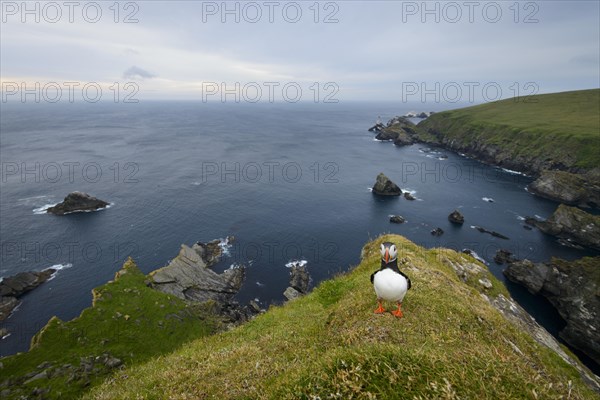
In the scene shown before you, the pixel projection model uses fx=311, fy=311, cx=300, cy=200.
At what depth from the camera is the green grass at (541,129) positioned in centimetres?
11388

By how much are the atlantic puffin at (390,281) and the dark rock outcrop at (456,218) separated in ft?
246

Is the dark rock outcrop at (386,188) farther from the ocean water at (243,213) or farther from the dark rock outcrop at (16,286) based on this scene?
the dark rock outcrop at (16,286)

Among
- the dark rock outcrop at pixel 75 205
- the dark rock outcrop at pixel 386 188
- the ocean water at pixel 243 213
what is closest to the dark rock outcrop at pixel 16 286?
the ocean water at pixel 243 213

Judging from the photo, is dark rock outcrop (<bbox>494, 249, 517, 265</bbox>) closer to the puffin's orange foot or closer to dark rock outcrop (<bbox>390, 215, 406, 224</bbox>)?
dark rock outcrop (<bbox>390, 215, 406, 224</bbox>)

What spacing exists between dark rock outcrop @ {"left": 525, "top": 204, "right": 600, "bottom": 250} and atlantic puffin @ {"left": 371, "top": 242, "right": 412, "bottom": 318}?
3215 inches

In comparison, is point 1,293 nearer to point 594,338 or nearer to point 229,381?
point 229,381

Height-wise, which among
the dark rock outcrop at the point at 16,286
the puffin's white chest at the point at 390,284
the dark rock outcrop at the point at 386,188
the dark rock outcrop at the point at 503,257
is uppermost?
the puffin's white chest at the point at 390,284

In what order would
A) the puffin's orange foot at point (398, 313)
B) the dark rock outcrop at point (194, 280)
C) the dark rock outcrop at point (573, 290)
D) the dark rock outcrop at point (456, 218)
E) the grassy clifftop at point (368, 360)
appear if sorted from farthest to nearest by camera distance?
the dark rock outcrop at point (456, 218) < the dark rock outcrop at point (194, 280) < the dark rock outcrop at point (573, 290) < the puffin's orange foot at point (398, 313) < the grassy clifftop at point (368, 360)

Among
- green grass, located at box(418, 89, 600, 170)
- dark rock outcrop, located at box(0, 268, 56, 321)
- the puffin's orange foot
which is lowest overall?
dark rock outcrop, located at box(0, 268, 56, 321)

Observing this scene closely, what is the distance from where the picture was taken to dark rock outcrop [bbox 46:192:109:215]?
3241 inches

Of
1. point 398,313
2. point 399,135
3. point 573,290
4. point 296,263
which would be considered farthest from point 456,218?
point 399,135

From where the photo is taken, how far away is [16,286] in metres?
54.0

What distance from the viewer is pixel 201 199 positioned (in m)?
92.1

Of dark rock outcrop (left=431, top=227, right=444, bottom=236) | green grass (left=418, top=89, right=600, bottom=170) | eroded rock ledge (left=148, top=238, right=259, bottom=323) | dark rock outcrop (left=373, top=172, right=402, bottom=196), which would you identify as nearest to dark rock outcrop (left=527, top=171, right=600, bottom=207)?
green grass (left=418, top=89, right=600, bottom=170)
